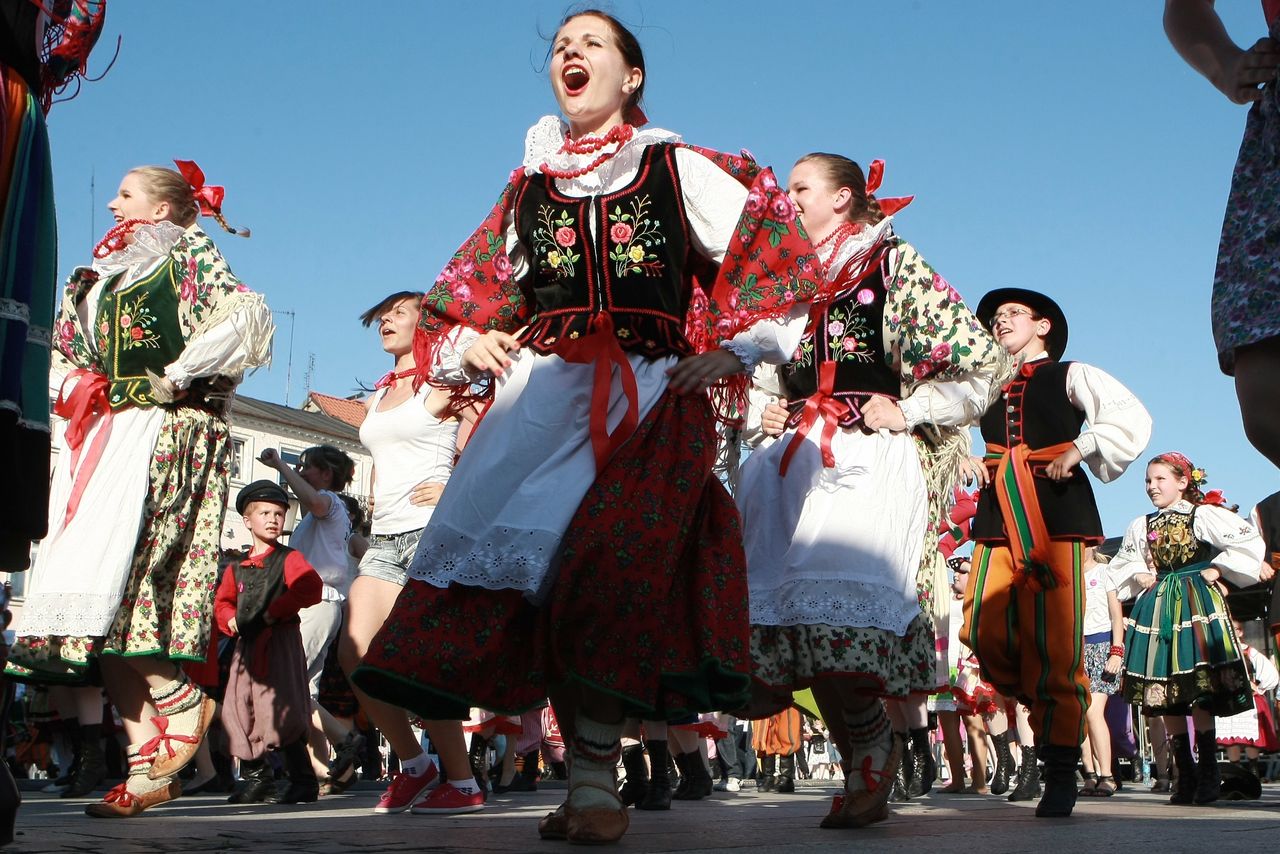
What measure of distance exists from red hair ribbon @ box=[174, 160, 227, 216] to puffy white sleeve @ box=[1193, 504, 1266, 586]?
5920 mm

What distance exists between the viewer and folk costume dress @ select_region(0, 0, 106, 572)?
110 inches

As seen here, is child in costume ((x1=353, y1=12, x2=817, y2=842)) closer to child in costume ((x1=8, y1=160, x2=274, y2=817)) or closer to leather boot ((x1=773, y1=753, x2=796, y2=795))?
child in costume ((x1=8, y1=160, x2=274, y2=817))

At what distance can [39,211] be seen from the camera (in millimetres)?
2971

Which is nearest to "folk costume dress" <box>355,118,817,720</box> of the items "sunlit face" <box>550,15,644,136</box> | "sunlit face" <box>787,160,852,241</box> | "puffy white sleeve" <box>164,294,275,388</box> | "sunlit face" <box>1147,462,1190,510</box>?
"sunlit face" <box>550,15,644,136</box>

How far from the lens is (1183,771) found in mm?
8055

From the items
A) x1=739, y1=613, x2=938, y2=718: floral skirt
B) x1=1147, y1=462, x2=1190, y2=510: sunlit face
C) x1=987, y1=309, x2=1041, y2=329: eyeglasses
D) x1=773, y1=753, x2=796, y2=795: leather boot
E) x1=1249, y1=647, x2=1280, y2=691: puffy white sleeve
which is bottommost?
x1=773, y1=753, x2=796, y2=795: leather boot

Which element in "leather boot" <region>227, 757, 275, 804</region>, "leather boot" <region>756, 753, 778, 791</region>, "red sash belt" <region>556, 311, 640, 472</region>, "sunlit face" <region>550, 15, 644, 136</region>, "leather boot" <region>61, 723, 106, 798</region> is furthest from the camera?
"leather boot" <region>756, 753, 778, 791</region>

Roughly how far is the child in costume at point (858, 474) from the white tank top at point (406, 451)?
6.31ft

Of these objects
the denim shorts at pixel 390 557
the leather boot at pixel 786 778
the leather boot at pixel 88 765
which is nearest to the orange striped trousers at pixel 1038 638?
the denim shorts at pixel 390 557

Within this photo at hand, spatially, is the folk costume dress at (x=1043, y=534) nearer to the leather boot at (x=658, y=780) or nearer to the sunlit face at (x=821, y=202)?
the sunlit face at (x=821, y=202)

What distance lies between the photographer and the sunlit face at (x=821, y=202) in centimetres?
550

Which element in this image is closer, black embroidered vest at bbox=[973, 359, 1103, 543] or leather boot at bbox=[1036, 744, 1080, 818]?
leather boot at bbox=[1036, 744, 1080, 818]

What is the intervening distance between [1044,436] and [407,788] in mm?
2921

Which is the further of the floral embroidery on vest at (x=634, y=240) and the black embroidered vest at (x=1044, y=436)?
the black embroidered vest at (x=1044, y=436)
